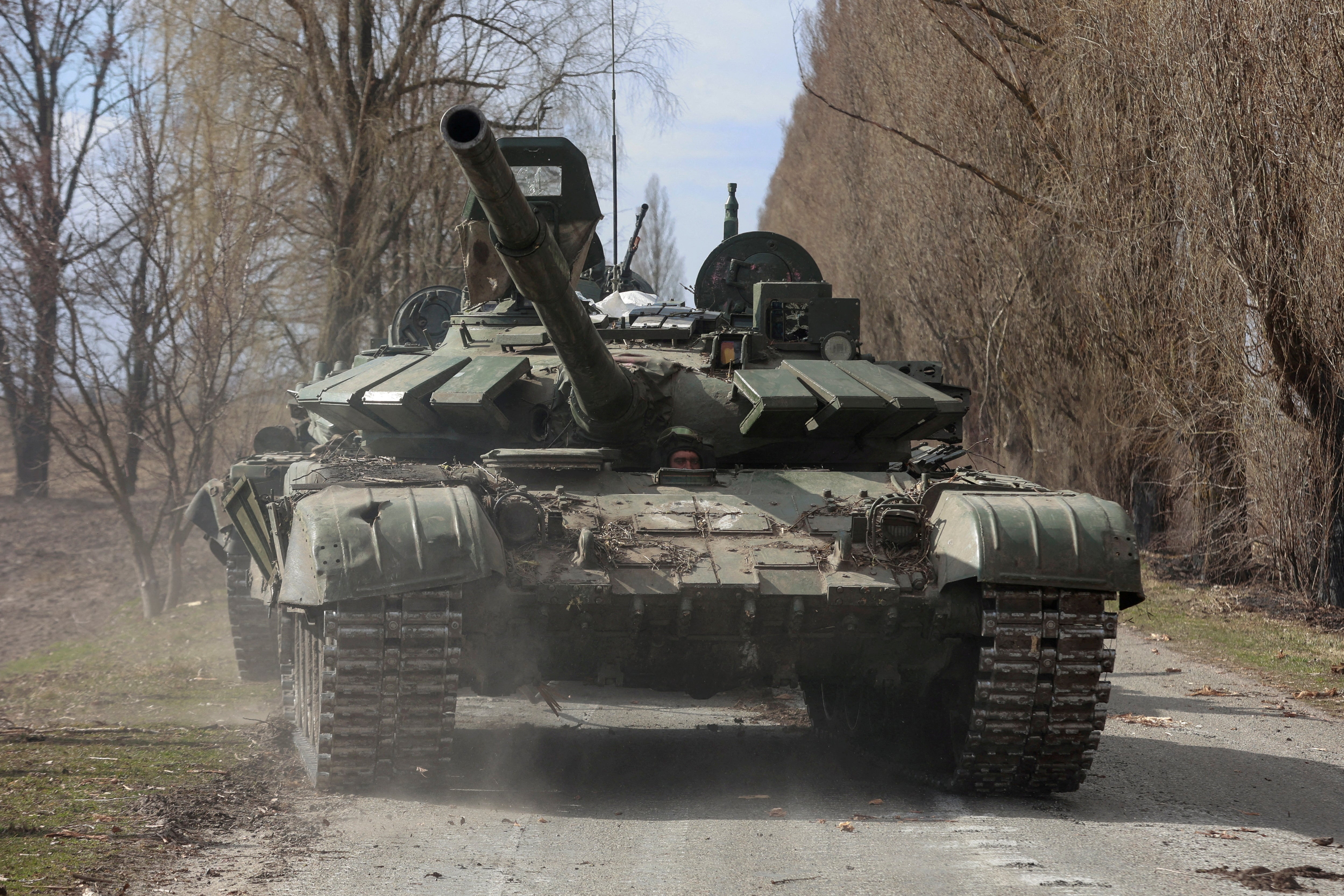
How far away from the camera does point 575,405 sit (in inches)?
317

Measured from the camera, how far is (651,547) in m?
7.05

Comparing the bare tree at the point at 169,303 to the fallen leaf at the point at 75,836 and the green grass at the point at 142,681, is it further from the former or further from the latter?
the fallen leaf at the point at 75,836

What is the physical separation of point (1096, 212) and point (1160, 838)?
31.6ft

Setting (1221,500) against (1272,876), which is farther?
(1221,500)

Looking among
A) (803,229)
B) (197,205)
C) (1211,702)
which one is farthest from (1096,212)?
(803,229)

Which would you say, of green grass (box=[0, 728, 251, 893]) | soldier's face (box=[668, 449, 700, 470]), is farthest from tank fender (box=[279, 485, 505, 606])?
soldier's face (box=[668, 449, 700, 470])

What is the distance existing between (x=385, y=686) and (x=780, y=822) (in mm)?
1972

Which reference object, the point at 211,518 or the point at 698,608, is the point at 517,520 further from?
the point at 211,518

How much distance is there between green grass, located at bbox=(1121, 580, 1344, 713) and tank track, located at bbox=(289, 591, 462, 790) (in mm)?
6587

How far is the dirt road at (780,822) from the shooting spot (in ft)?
17.7

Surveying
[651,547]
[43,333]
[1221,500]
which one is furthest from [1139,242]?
[43,333]

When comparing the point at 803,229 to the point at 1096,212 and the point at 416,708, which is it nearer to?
the point at 1096,212

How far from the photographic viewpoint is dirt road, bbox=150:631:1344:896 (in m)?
5.39

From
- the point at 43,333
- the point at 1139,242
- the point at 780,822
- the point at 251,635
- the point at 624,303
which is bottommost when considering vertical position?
the point at 780,822
